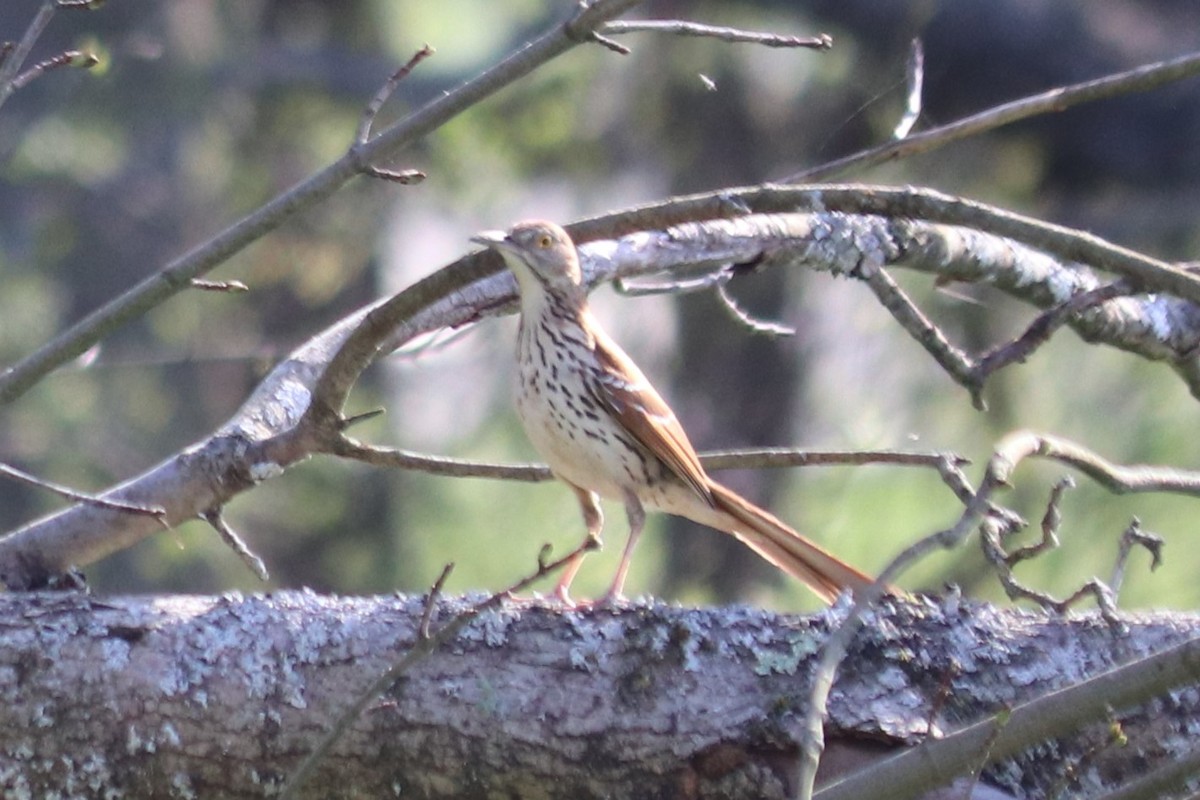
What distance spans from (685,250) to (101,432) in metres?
6.96

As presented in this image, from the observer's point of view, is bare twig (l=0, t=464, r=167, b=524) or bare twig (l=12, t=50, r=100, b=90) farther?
bare twig (l=12, t=50, r=100, b=90)

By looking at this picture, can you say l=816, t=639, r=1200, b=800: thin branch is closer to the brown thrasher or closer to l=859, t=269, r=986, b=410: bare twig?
l=859, t=269, r=986, b=410: bare twig

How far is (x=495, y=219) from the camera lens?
9.66 metres

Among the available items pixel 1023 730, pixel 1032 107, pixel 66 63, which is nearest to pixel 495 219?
pixel 66 63

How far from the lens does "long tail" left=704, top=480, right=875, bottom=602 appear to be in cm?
349

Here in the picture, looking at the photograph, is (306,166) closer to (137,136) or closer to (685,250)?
(137,136)

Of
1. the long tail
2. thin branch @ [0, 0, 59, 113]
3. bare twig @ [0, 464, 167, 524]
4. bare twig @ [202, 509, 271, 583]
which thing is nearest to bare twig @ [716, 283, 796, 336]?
the long tail

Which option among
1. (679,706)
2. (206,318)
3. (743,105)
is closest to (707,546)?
(743,105)

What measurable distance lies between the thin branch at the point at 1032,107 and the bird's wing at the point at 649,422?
2.48ft

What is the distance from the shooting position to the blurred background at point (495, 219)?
759 centimetres

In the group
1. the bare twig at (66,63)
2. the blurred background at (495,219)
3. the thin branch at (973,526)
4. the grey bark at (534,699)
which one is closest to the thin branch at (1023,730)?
the thin branch at (973,526)

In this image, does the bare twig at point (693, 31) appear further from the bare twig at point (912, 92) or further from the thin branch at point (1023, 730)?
the thin branch at point (1023, 730)

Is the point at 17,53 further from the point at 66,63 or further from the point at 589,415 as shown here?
the point at 589,415

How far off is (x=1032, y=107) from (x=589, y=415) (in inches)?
51.1
